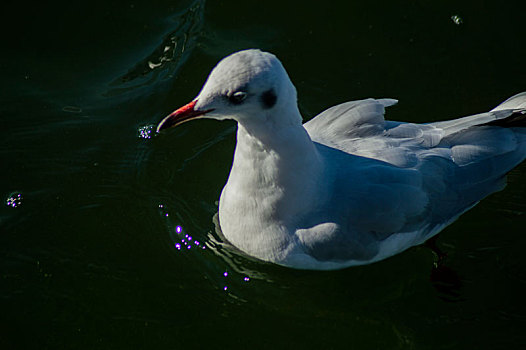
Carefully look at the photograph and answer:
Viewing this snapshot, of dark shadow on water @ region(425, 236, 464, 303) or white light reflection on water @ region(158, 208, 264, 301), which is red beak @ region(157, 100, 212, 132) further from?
dark shadow on water @ region(425, 236, 464, 303)

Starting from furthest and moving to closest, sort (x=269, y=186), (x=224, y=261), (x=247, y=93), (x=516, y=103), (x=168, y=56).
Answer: (x=168, y=56)
(x=516, y=103)
(x=224, y=261)
(x=269, y=186)
(x=247, y=93)

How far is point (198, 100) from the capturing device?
3461mm

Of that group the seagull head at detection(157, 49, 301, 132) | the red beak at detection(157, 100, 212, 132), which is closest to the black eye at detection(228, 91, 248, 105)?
the seagull head at detection(157, 49, 301, 132)

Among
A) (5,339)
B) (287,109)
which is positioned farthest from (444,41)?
(5,339)

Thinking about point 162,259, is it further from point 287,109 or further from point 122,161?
point 287,109

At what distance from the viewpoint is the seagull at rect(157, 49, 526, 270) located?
3502 millimetres

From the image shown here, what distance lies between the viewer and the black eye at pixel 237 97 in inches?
131

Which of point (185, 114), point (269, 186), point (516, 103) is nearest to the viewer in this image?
point (185, 114)

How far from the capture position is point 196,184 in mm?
4922

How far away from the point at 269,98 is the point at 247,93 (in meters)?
0.12

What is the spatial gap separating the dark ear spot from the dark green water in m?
1.40

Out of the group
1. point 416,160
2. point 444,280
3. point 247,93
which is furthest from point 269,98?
point 444,280

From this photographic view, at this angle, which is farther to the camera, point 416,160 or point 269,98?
point 416,160

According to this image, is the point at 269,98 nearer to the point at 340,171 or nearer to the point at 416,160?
the point at 340,171
